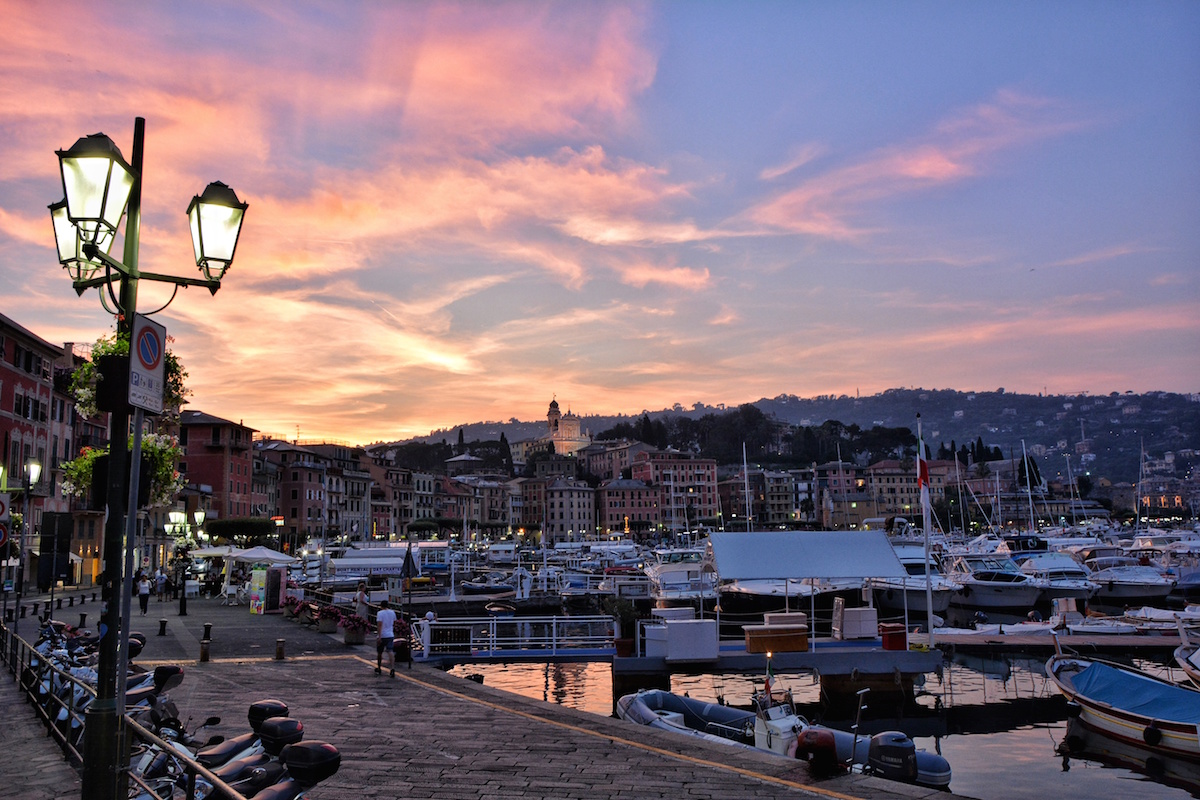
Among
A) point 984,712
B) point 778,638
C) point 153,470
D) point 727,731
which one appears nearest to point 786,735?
point 727,731

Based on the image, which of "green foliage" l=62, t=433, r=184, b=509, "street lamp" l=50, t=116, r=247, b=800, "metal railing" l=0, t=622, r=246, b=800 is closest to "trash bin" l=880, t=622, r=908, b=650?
"green foliage" l=62, t=433, r=184, b=509

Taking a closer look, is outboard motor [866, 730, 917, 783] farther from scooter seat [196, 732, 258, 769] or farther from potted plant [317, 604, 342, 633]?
potted plant [317, 604, 342, 633]

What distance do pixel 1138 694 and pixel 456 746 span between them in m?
15.4

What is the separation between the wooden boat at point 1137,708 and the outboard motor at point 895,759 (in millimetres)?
7297

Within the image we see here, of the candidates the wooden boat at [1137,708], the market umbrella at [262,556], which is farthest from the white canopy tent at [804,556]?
the market umbrella at [262,556]

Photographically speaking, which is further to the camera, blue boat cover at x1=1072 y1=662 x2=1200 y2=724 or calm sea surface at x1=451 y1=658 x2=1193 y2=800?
blue boat cover at x1=1072 y1=662 x2=1200 y2=724

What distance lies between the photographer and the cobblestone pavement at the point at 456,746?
32.4 feet

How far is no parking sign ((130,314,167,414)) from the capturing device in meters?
6.88

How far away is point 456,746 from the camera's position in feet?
40.2

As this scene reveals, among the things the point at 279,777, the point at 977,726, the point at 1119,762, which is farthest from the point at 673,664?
the point at 279,777

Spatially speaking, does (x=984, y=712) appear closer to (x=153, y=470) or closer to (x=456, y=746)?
(x=456, y=746)

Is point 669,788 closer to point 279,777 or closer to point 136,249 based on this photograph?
point 279,777

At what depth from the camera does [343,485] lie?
12912cm

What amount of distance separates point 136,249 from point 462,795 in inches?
256
